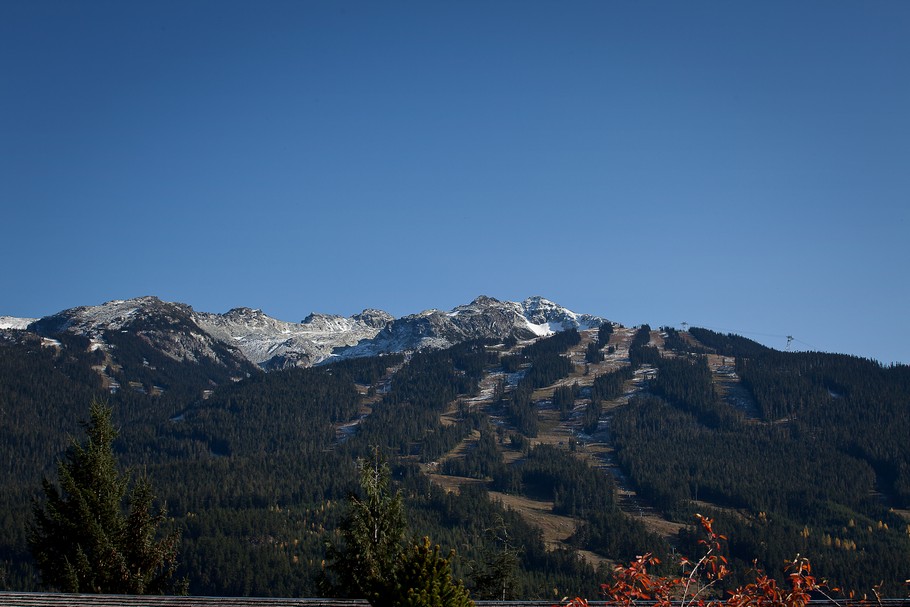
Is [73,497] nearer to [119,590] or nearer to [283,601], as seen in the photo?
[119,590]

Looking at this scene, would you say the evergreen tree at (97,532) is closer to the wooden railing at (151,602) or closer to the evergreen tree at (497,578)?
the wooden railing at (151,602)

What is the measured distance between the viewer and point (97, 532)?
54.9 m

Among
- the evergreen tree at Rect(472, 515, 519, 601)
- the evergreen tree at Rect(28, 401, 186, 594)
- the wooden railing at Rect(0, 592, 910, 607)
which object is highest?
the evergreen tree at Rect(28, 401, 186, 594)

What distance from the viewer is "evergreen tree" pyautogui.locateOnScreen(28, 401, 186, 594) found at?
54875 mm

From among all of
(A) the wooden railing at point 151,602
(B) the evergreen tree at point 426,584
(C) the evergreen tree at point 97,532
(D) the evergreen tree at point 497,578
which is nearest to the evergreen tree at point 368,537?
(A) the wooden railing at point 151,602

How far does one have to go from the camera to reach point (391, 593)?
3603 cm

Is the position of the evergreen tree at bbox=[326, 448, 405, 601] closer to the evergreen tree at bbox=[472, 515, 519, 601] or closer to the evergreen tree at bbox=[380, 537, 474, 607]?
the evergreen tree at bbox=[472, 515, 519, 601]

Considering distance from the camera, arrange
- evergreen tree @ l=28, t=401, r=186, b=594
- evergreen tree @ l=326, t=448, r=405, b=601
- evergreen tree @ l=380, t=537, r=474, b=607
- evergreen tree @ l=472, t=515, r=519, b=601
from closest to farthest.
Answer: evergreen tree @ l=380, t=537, r=474, b=607 → evergreen tree @ l=28, t=401, r=186, b=594 → evergreen tree @ l=326, t=448, r=405, b=601 → evergreen tree @ l=472, t=515, r=519, b=601

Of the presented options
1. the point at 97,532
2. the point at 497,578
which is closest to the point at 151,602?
the point at 97,532

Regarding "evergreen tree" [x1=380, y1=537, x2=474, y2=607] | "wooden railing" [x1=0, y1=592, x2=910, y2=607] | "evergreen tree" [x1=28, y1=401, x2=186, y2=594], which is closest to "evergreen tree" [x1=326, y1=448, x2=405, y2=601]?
"wooden railing" [x1=0, y1=592, x2=910, y2=607]

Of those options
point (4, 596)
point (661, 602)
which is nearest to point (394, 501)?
point (4, 596)

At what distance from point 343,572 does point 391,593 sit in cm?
2406

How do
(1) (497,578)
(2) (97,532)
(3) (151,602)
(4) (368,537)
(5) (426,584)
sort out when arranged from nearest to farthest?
(5) (426,584), (3) (151,602), (2) (97,532), (4) (368,537), (1) (497,578)

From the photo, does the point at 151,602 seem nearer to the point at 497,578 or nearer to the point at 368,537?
the point at 368,537
